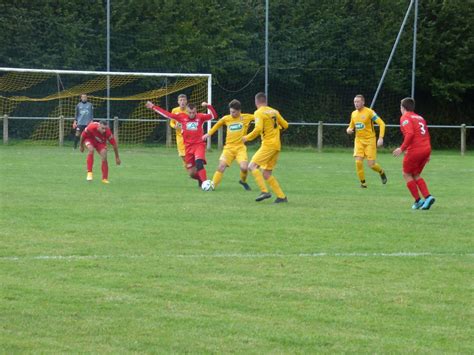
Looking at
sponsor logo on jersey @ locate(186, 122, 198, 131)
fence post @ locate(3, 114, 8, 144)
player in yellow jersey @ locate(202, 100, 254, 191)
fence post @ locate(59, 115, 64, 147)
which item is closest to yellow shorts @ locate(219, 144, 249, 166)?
player in yellow jersey @ locate(202, 100, 254, 191)

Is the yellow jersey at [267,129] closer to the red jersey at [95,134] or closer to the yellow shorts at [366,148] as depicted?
the yellow shorts at [366,148]

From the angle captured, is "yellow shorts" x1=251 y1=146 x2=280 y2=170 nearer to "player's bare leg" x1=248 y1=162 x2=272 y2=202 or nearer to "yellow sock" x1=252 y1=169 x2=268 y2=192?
"player's bare leg" x1=248 y1=162 x2=272 y2=202

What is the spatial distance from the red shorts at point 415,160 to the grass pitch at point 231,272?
59cm

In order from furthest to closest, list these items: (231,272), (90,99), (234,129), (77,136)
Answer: (90,99) → (77,136) → (234,129) → (231,272)

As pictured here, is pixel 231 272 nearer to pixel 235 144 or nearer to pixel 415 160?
pixel 415 160

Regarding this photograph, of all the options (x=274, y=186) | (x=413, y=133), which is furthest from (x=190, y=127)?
(x=413, y=133)

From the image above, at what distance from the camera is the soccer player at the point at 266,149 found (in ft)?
51.8

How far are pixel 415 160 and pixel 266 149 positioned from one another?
2.35 meters

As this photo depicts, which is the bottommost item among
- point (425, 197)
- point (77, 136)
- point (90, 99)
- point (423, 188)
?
point (425, 197)

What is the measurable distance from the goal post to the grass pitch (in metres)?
16.8

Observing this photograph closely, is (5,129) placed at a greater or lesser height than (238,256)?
greater

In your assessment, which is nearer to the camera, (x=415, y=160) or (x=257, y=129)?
(x=415, y=160)

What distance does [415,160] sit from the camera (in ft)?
49.5

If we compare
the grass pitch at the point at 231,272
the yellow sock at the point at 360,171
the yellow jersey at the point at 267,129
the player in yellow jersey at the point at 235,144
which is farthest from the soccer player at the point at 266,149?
the yellow sock at the point at 360,171
